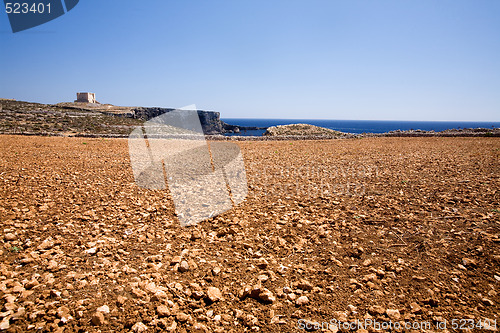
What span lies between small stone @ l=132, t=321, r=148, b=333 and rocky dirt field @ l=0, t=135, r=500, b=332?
11 mm

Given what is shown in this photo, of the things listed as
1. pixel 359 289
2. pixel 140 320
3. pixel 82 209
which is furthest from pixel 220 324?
pixel 82 209

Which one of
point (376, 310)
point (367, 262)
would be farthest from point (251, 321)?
point (367, 262)

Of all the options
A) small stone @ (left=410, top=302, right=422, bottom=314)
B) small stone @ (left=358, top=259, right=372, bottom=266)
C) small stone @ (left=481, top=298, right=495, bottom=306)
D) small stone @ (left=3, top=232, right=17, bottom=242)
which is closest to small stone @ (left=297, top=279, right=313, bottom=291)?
small stone @ (left=358, top=259, right=372, bottom=266)

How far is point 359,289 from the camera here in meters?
2.91

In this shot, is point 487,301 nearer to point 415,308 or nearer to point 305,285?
point 415,308

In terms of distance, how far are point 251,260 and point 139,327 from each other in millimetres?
1655

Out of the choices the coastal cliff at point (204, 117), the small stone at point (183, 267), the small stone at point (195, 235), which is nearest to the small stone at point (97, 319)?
the small stone at point (183, 267)

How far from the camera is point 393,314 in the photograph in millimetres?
2537

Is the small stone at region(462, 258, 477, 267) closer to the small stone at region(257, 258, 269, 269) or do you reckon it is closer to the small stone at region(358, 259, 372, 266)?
the small stone at region(358, 259, 372, 266)

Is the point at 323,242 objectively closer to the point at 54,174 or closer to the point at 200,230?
the point at 200,230

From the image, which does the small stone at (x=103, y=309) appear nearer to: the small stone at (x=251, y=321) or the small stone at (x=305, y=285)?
the small stone at (x=251, y=321)

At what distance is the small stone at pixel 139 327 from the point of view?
2270mm

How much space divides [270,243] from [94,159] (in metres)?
9.26

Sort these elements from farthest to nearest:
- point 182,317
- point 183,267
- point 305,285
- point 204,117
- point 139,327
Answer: point 204,117
point 183,267
point 305,285
point 182,317
point 139,327
